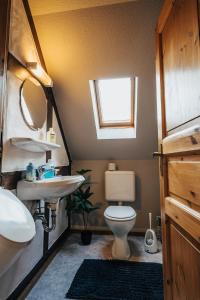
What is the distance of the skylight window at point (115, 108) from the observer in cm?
220

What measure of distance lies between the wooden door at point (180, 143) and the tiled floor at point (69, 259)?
917 millimetres

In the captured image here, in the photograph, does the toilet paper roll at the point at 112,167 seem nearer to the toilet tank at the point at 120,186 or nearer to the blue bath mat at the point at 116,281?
the toilet tank at the point at 120,186

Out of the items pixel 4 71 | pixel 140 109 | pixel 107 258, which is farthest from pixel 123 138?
pixel 4 71

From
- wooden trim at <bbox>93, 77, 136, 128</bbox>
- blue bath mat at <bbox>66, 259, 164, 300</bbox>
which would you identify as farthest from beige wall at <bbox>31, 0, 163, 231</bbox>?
blue bath mat at <bbox>66, 259, 164, 300</bbox>

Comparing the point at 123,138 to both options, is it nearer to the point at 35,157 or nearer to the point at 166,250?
the point at 35,157

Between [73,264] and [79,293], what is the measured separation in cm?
40

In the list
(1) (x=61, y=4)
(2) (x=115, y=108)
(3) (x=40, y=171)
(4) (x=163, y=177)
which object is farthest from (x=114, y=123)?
(4) (x=163, y=177)

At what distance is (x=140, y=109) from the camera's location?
6.65 ft

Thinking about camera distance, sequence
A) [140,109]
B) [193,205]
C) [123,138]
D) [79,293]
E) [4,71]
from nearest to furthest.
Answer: [193,205] < [4,71] < [79,293] < [140,109] < [123,138]

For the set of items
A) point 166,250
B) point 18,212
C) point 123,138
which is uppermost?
point 123,138

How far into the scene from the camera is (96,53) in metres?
1.68

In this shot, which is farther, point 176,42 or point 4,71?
point 4,71

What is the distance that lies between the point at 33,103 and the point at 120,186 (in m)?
1.43

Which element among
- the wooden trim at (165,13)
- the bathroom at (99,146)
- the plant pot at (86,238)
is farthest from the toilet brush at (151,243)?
the wooden trim at (165,13)
